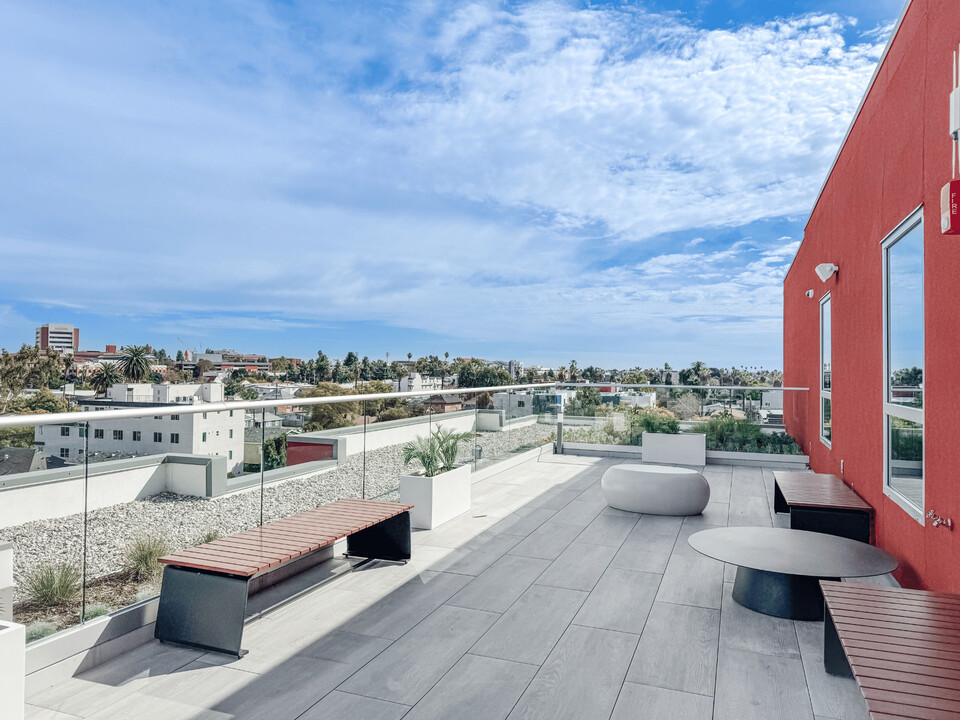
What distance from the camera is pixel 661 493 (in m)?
6.05

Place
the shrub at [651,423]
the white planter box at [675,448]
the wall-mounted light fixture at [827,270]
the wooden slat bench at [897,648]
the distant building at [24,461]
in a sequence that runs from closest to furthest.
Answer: the wooden slat bench at [897,648] → the distant building at [24,461] → the wall-mounted light fixture at [827,270] → the white planter box at [675,448] → the shrub at [651,423]

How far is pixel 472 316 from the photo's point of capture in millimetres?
93062

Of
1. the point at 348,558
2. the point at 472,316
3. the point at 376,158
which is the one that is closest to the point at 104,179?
the point at 376,158

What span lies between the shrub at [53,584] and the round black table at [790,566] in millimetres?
3050

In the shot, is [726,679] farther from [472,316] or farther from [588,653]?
[472,316]

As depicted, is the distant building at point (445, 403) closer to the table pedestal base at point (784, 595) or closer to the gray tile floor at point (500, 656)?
the gray tile floor at point (500, 656)

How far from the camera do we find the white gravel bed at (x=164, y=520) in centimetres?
269

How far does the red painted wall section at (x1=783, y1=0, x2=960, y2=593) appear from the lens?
3193mm

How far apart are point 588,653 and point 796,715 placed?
91cm

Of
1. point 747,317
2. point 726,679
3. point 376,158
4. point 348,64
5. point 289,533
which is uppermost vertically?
point 348,64

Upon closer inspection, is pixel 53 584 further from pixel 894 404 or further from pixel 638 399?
pixel 638 399

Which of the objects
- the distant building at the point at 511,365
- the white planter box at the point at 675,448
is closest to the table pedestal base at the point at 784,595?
the white planter box at the point at 675,448

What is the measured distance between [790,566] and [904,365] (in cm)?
150

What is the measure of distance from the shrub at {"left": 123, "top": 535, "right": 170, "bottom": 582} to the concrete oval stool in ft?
13.4
